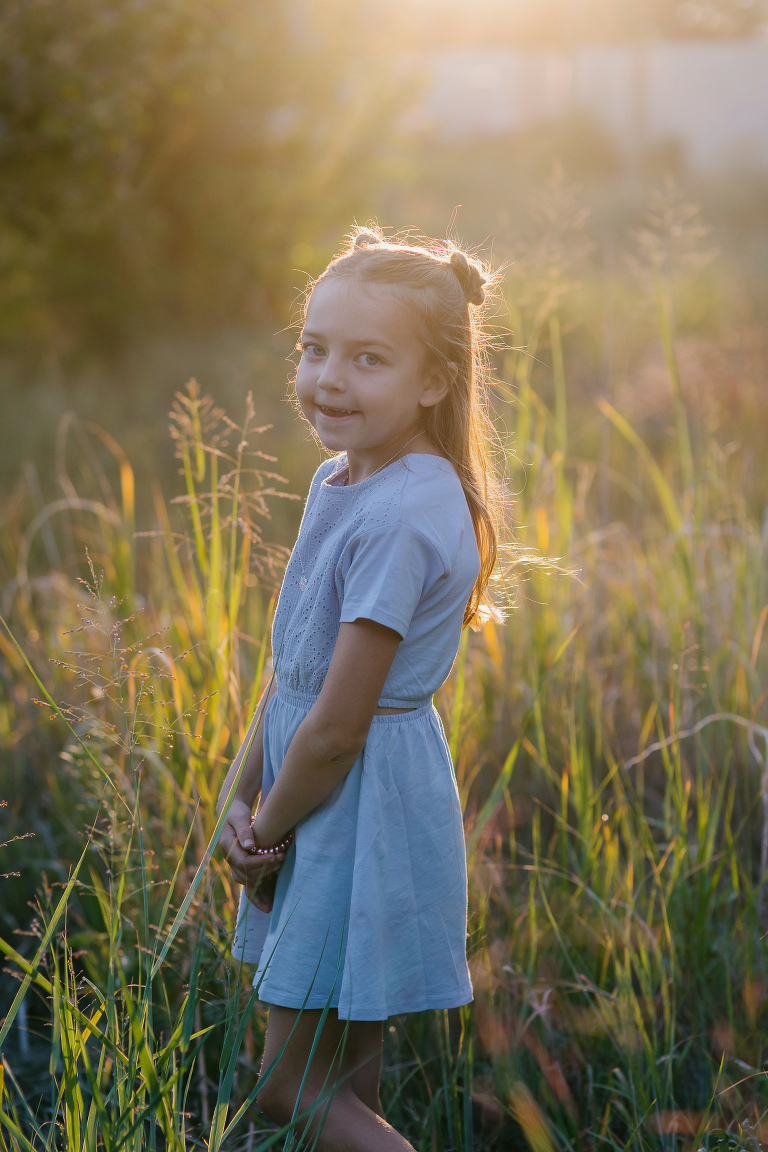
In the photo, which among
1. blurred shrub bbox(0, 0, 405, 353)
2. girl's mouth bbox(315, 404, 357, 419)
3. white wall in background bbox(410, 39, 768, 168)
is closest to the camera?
girl's mouth bbox(315, 404, 357, 419)

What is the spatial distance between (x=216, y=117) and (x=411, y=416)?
679 centimetres

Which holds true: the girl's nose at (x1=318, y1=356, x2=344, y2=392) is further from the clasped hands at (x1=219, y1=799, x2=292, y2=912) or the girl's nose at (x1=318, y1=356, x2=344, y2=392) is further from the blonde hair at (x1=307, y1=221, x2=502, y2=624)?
the clasped hands at (x1=219, y1=799, x2=292, y2=912)

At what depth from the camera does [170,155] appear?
7137 mm

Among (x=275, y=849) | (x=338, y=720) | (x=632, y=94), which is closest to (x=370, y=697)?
(x=338, y=720)

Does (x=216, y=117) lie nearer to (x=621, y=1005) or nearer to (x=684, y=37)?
(x=621, y=1005)

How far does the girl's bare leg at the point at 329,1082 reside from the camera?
1.21m

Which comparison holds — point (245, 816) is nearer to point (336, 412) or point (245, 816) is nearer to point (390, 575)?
point (390, 575)

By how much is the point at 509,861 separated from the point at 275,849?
87cm

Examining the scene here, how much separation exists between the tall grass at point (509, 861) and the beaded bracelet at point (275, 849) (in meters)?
0.07

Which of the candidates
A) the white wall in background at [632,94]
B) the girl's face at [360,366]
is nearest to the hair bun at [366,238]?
the girl's face at [360,366]

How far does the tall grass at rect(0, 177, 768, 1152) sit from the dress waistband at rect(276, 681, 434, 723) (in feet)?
0.38

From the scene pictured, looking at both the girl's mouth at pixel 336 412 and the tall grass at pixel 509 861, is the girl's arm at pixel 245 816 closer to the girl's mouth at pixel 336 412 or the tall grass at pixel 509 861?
the tall grass at pixel 509 861

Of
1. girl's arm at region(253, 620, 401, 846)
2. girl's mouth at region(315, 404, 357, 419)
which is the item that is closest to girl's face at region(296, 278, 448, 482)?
girl's mouth at region(315, 404, 357, 419)

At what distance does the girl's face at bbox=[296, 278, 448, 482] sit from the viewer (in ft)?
3.97
